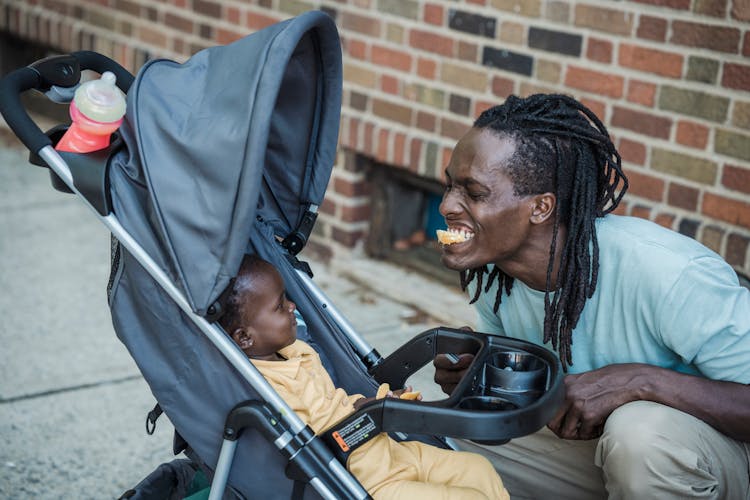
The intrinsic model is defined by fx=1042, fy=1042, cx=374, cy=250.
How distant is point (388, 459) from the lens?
2568 mm

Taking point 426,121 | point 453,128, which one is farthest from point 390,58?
point 453,128

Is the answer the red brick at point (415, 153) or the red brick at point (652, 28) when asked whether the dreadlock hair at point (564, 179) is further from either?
the red brick at point (415, 153)

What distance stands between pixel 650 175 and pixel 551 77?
57cm

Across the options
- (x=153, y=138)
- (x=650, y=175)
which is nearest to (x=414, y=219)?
(x=650, y=175)

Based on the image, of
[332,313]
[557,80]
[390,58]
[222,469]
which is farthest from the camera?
[390,58]

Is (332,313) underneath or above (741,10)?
underneath

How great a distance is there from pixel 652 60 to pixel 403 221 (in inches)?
69.0

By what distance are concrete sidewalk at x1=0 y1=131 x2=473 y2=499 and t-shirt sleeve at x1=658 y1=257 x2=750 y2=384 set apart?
5.17 feet

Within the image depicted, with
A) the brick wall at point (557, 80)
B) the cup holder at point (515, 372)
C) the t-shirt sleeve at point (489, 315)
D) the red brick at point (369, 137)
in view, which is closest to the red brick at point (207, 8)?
the brick wall at point (557, 80)

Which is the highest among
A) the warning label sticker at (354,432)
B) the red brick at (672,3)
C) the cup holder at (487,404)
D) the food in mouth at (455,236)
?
the red brick at (672,3)

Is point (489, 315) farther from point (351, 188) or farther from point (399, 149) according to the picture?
point (351, 188)

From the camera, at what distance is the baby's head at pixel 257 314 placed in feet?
8.64

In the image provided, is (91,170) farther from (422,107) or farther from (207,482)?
(422,107)

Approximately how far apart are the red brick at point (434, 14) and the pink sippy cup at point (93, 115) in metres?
2.33
